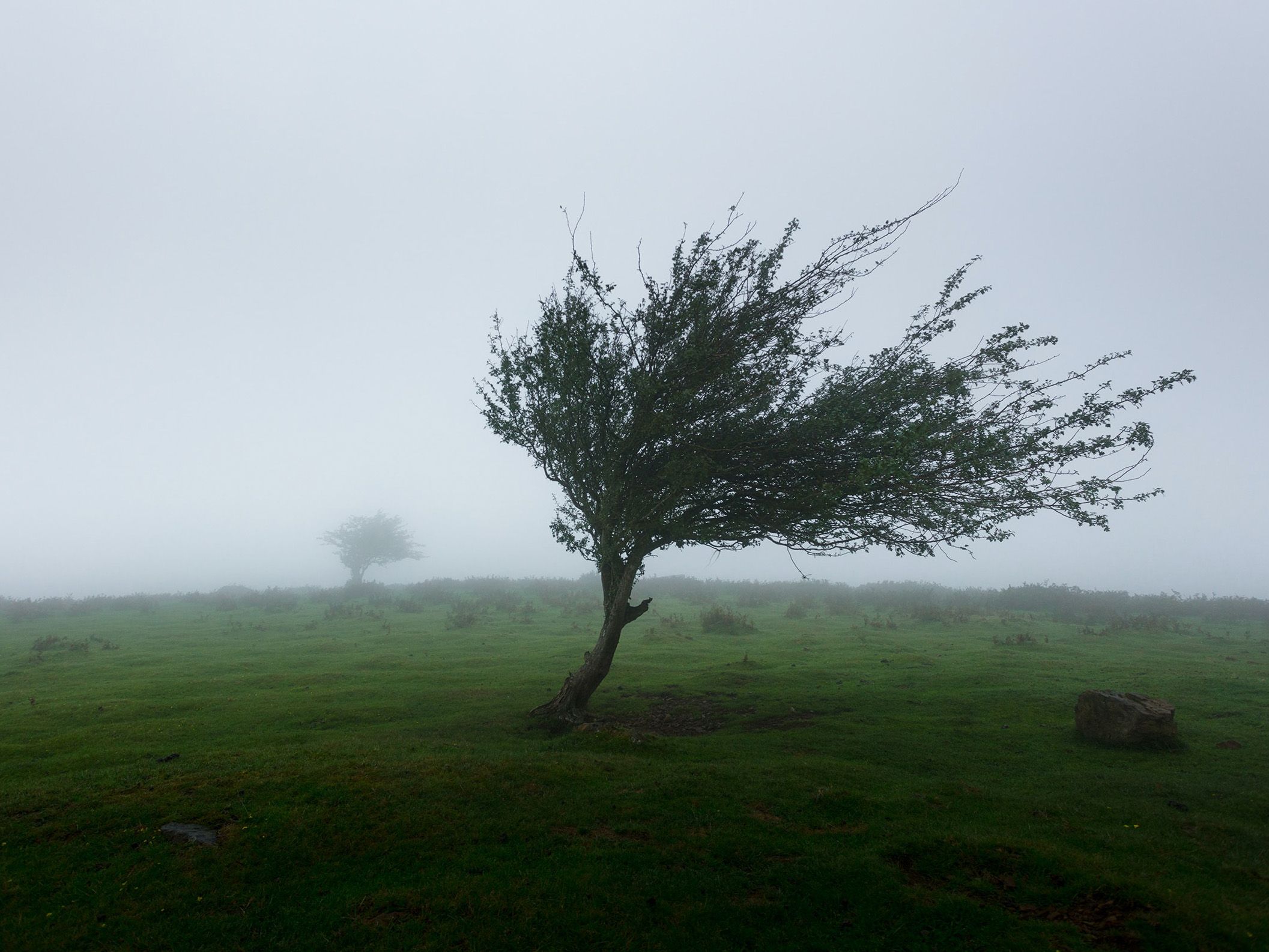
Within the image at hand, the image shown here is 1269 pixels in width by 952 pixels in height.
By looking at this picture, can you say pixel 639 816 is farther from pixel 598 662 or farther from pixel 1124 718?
pixel 1124 718

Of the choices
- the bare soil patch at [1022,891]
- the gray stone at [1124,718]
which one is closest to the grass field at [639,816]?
the bare soil patch at [1022,891]

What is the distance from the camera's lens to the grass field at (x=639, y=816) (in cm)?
823

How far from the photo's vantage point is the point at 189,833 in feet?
34.3

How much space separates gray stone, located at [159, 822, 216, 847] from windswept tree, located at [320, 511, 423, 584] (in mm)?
96863

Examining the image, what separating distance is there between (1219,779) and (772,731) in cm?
1010

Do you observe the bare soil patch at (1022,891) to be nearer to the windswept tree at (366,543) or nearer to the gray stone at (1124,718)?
the gray stone at (1124,718)

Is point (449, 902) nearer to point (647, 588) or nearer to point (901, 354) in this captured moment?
point (901, 354)

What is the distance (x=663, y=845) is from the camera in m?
10.4

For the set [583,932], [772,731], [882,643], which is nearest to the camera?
[583,932]

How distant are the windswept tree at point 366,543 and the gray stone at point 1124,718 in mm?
101642

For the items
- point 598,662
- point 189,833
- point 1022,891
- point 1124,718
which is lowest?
point 1022,891

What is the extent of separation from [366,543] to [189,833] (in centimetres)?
9898

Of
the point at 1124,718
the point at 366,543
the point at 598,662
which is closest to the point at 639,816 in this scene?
the point at 598,662

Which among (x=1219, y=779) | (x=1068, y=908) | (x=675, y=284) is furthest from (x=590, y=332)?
(x=1219, y=779)
